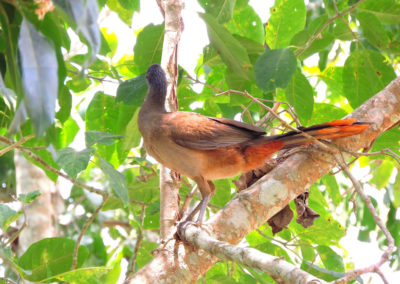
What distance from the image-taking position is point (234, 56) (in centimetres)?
248

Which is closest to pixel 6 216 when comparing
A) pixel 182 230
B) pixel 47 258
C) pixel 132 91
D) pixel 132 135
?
pixel 47 258

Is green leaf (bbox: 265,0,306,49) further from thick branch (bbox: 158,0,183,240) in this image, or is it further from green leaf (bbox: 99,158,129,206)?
green leaf (bbox: 99,158,129,206)

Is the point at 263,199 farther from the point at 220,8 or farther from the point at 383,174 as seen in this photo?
the point at 383,174

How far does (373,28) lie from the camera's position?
2822 millimetres

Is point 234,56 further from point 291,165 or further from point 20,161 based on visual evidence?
point 20,161

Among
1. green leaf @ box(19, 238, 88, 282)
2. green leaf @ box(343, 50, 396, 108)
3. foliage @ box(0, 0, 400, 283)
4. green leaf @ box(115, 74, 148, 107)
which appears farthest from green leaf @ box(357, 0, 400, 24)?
green leaf @ box(19, 238, 88, 282)

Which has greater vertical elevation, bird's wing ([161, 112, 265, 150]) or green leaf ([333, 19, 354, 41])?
green leaf ([333, 19, 354, 41])

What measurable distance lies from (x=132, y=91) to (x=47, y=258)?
3.68 feet

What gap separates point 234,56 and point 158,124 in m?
0.78

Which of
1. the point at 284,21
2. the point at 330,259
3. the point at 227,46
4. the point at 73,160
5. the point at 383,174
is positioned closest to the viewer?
the point at 73,160

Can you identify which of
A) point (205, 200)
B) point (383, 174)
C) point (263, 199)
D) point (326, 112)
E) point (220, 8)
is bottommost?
point (383, 174)

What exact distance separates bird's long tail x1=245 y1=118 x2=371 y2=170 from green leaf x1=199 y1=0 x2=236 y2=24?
2.45 feet

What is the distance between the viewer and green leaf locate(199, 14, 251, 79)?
2355 mm

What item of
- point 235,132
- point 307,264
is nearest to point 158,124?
point 235,132
